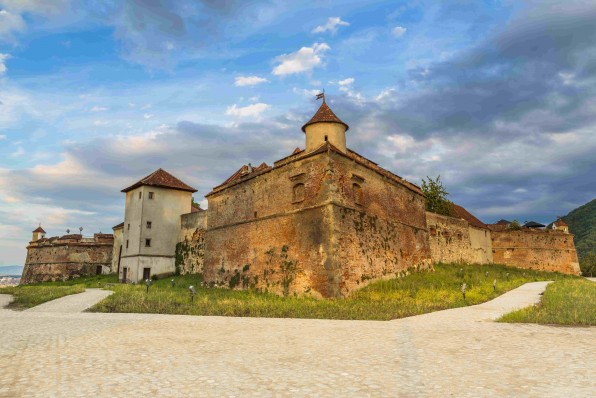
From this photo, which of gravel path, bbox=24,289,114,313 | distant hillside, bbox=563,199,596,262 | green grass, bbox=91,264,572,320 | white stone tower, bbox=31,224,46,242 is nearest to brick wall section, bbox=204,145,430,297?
green grass, bbox=91,264,572,320

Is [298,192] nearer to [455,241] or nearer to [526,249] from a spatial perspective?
[455,241]

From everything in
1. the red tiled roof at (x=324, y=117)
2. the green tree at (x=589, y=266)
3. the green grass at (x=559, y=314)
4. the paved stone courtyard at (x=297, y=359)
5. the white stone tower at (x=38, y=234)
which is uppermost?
the red tiled roof at (x=324, y=117)

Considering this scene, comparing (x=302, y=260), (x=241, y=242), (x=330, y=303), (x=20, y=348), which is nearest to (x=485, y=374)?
(x=20, y=348)

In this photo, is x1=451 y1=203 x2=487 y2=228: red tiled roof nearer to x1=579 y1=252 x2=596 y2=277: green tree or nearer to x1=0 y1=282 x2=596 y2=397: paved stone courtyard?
x1=579 y1=252 x2=596 y2=277: green tree

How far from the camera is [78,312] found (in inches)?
574

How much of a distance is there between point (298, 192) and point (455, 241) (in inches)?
773

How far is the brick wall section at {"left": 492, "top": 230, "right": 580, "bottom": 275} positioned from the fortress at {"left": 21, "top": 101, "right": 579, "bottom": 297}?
11.1 meters

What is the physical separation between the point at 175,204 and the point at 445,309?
88.6 feet

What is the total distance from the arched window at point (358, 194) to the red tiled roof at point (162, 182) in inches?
790

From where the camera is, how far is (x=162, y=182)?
114 ft

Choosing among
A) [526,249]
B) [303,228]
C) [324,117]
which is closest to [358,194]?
[303,228]

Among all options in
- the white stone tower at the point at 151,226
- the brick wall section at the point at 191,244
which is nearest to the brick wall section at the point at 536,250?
the brick wall section at the point at 191,244

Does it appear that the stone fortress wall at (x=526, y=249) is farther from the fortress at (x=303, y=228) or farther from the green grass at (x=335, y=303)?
the green grass at (x=335, y=303)

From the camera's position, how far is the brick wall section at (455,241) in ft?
102
